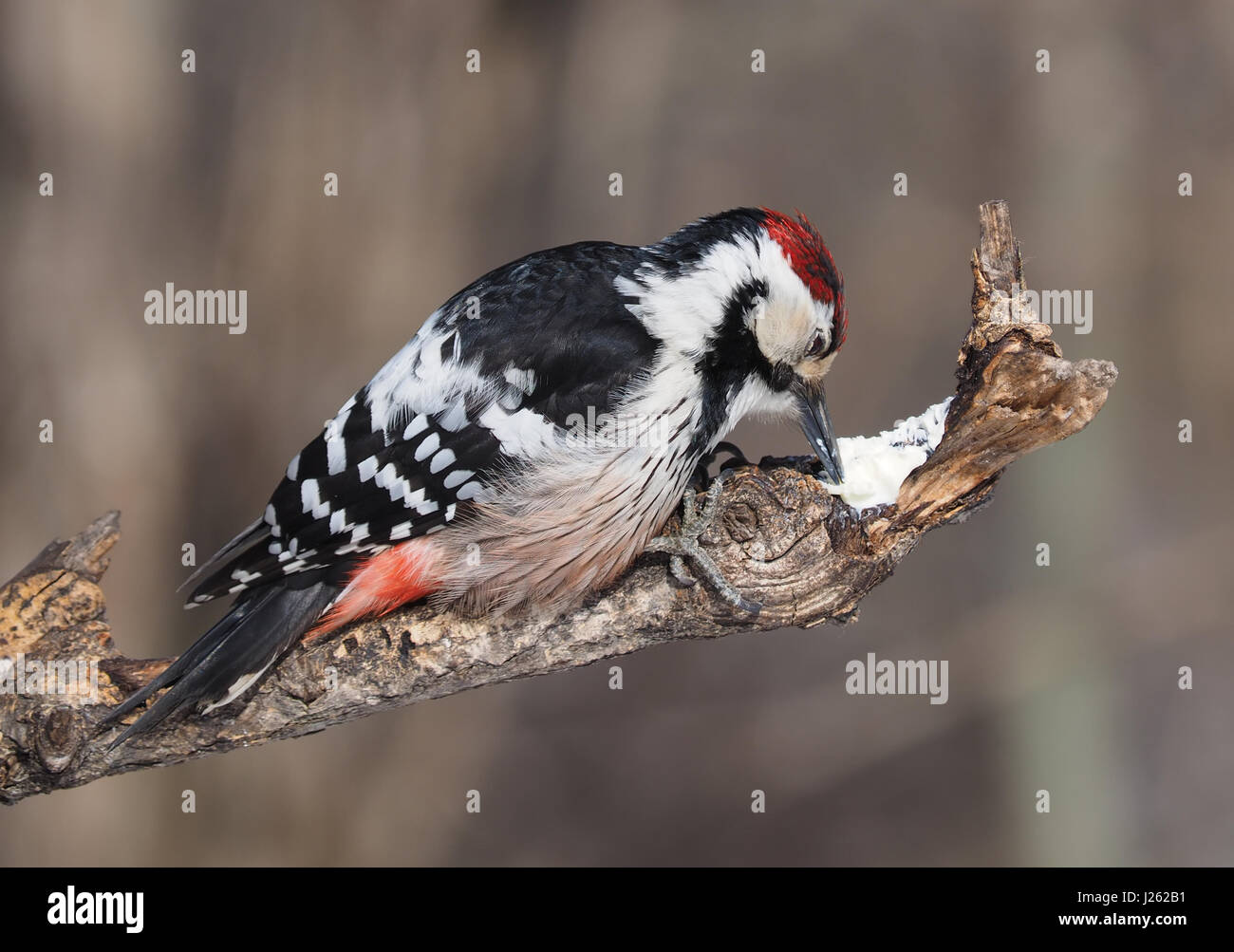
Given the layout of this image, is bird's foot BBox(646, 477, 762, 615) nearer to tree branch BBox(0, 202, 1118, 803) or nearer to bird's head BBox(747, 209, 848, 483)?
tree branch BBox(0, 202, 1118, 803)

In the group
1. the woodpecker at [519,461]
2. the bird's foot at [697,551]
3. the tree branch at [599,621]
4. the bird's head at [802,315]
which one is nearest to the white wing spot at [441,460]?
the woodpecker at [519,461]

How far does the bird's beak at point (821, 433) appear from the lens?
2.25 metres

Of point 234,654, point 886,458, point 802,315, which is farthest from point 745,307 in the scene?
point 234,654

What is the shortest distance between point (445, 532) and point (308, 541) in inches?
10.0

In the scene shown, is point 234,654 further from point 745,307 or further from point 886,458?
point 886,458

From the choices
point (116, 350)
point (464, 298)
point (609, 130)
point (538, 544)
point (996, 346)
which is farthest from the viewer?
point (609, 130)

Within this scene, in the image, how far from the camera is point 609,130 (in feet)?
13.1

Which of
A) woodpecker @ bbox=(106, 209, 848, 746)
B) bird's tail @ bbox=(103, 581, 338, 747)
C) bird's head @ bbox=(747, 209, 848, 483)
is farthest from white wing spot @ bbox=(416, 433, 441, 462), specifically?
bird's head @ bbox=(747, 209, 848, 483)

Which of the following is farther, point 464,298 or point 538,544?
point 464,298

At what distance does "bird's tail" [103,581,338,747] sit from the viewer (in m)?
2.01

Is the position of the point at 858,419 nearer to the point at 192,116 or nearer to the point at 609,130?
the point at 609,130

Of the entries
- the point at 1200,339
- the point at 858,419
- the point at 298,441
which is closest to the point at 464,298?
the point at 298,441

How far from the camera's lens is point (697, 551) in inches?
80.8

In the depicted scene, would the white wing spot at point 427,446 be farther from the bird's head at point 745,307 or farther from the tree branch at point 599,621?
the bird's head at point 745,307
